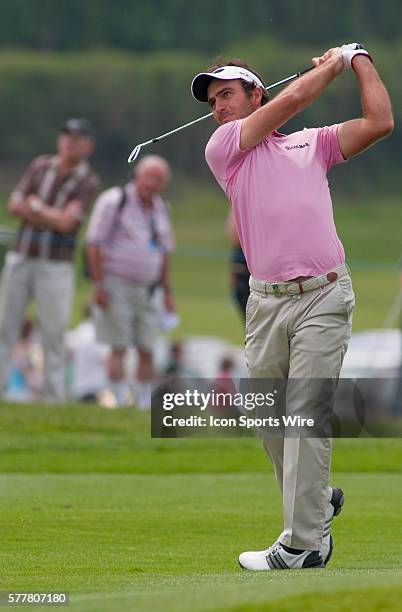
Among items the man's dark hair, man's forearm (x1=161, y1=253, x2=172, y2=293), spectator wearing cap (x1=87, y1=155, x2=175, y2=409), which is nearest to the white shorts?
spectator wearing cap (x1=87, y1=155, x2=175, y2=409)

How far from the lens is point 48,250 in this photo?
45.9 ft

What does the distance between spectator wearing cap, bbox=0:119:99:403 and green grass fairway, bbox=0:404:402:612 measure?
1.17 meters

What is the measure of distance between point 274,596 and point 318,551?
1940 millimetres

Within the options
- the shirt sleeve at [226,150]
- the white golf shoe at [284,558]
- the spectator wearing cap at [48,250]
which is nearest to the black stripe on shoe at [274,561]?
the white golf shoe at [284,558]

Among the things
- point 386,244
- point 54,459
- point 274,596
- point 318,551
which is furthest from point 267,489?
point 386,244

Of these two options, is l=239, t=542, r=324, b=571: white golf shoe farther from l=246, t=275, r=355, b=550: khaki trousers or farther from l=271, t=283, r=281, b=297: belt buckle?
l=271, t=283, r=281, b=297: belt buckle

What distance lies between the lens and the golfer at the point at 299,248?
652 centimetres

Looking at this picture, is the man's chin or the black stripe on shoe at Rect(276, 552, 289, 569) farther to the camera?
the man's chin

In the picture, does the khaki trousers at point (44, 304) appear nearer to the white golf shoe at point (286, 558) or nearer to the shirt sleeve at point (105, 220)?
the shirt sleeve at point (105, 220)

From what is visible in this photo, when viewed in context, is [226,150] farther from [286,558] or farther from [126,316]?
[126,316]

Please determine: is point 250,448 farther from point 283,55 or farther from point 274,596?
point 283,55

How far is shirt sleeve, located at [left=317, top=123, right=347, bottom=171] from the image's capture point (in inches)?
261

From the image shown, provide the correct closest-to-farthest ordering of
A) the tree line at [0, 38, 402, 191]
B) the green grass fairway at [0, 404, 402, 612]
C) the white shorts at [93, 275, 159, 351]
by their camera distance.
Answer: the green grass fairway at [0, 404, 402, 612], the white shorts at [93, 275, 159, 351], the tree line at [0, 38, 402, 191]

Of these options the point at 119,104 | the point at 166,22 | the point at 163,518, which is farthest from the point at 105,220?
the point at 119,104
